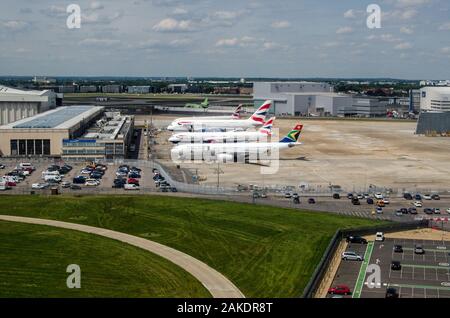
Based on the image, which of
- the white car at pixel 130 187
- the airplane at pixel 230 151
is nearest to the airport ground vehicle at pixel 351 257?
the white car at pixel 130 187

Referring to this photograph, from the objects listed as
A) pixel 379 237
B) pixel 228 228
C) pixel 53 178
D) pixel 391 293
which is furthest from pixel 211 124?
pixel 391 293

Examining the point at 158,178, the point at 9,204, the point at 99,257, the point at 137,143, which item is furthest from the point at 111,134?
the point at 99,257

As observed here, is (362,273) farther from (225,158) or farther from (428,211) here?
(225,158)

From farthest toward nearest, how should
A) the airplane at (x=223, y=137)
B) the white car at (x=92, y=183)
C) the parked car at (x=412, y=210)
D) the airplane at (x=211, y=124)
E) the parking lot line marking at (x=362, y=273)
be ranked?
the airplane at (x=211, y=124)
the airplane at (x=223, y=137)
the white car at (x=92, y=183)
the parked car at (x=412, y=210)
the parking lot line marking at (x=362, y=273)

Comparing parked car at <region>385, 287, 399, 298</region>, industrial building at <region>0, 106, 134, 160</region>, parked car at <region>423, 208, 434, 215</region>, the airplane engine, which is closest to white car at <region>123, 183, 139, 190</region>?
industrial building at <region>0, 106, 134, 160</region>

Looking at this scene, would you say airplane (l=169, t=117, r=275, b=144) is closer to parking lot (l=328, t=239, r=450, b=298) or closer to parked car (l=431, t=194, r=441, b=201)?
parked car (l=431, t=194, r=441, b=201)

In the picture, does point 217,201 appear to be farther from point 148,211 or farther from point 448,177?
point 448,177

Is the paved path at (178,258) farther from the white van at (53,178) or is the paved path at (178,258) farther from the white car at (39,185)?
the white van at (53,178)
